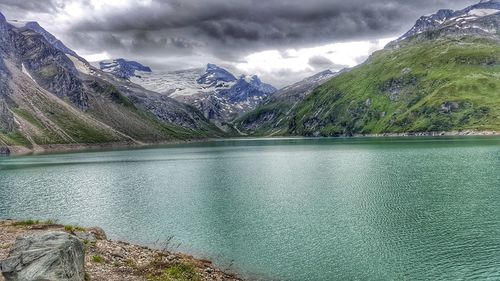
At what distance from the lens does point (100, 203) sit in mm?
90438

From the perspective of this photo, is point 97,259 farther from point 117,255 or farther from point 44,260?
point 44,260

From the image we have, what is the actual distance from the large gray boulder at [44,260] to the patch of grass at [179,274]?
9491 mm

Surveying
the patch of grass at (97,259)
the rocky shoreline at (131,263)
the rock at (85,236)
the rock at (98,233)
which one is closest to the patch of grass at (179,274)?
the rocky shoreline at (131,263)

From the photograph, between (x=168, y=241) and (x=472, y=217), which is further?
(x=472, y=217)

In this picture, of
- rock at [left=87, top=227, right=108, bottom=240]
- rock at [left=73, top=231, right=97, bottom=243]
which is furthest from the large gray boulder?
rock at [left=87, top=227, right=108, bottom=240]

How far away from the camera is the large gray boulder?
2680cm

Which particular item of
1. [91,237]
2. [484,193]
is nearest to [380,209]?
[484,193]

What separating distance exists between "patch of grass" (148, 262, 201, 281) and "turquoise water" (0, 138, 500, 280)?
6.83 m

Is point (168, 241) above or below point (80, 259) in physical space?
below

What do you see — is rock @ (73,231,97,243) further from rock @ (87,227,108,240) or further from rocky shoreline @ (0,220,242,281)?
rock @ (87,227,108,240)

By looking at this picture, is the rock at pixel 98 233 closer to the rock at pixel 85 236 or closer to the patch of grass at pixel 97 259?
the rock at pixel 85 236

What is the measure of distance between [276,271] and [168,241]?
18290 millimetres

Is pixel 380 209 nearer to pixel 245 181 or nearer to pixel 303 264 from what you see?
pixel 303 264

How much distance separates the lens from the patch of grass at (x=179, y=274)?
125 ft
